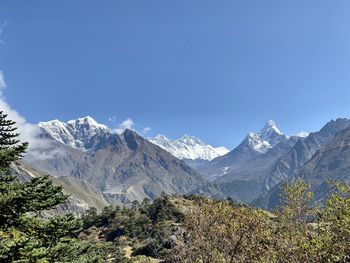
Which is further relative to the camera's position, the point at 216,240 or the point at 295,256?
the point at 216,240

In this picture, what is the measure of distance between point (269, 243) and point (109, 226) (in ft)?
569

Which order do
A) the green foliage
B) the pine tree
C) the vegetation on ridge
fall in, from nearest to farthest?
the vegetation on ridge < the green foliage < the pine tree

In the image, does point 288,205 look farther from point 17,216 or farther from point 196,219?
point 17,216

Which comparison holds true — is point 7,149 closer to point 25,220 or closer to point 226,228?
point 25,220

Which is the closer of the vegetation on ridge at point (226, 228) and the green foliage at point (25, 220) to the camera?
the vegetation on ridge at point (226, 228)

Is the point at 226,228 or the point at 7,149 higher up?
the point at 7,149

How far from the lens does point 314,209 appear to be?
27.2 metres

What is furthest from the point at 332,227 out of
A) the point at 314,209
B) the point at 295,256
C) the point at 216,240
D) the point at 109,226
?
the point at 109,226

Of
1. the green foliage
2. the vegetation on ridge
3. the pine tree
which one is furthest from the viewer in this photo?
the pine tree

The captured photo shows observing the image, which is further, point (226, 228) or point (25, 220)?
point (25, 220)

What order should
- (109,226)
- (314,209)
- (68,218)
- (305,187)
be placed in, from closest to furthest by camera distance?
(314,209) → (305,187) → (68,218) → (109,226)

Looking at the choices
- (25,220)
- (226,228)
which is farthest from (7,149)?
(226,228)

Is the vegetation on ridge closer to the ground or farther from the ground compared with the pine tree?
closer to the ground

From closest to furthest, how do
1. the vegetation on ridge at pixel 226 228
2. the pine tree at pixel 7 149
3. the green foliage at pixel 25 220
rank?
the vegetation on ridge at pixel 226 228 < the green foliage at pixel 25 220 < the pine tree at pixel 7 149
